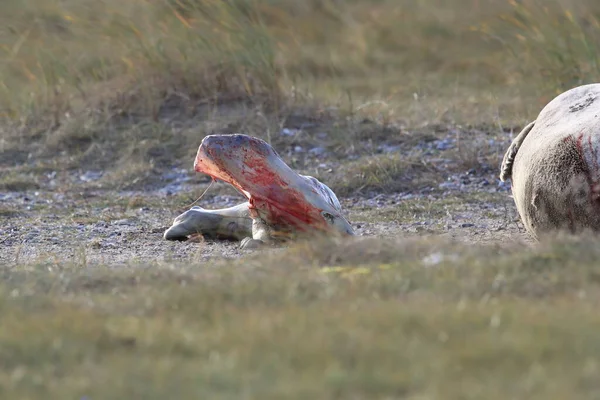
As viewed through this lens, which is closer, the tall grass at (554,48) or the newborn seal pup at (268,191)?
the newborn seal pup at (268,191)

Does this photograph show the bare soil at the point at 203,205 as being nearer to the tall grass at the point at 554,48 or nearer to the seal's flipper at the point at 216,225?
the seal's flipper at the point at 216,225

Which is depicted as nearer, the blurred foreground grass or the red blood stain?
the blurred foreground grass

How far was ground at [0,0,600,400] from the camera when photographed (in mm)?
2975

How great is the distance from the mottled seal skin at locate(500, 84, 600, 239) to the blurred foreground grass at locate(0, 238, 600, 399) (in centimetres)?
56

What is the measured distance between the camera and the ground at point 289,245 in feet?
9.76

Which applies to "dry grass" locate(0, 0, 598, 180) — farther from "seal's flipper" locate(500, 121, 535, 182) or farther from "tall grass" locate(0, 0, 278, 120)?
"seal's flipper" locate(500, 121, 535, 182)

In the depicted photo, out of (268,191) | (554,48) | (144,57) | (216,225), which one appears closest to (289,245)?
(268,191)

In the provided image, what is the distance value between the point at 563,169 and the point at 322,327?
1891mm

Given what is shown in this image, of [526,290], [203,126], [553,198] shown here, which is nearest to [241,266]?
[526,290]

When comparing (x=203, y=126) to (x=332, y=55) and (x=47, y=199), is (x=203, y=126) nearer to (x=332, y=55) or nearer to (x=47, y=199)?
(x=47, y=199)

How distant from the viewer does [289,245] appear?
533 cm

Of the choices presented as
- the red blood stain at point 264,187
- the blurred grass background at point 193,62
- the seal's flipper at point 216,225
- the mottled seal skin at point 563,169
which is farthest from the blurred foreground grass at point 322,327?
the blurred grass background at point 193,62

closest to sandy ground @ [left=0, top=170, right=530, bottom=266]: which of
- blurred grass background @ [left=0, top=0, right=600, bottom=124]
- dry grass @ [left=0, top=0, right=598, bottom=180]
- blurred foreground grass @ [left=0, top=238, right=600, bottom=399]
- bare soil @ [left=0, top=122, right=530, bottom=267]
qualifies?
bare soil @ [left=0, top=122, right=530, bottom=267]

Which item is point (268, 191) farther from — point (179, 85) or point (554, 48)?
point (554, 48)
